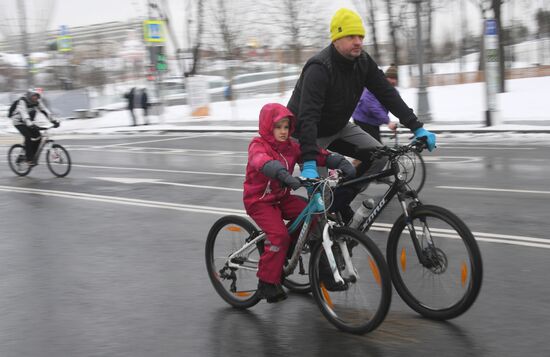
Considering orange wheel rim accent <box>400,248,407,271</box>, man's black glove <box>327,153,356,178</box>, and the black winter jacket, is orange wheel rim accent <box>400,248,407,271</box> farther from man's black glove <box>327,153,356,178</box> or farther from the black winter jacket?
the black winter jacket

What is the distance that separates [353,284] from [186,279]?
77.4 inches

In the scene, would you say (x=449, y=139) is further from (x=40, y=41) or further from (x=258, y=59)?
(x=258, y=59)

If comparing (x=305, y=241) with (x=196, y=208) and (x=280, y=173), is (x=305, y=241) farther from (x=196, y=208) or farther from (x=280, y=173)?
(x=196, y=208)

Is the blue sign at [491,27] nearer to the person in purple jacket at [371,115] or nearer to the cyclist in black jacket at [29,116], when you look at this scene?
the person in purple jacket at [371,115]

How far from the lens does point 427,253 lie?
4293mm

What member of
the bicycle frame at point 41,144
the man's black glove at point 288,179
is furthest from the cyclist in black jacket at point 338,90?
the bicycle frame at point 41,144

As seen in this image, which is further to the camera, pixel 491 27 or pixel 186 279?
pixel 491 27

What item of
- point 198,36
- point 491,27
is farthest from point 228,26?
point 491,27

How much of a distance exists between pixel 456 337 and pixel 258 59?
53776 millimetres

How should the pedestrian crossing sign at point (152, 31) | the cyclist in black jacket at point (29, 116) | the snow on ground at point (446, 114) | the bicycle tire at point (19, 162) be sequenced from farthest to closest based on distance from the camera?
the pedestrian crossing sign at point (152, 31), the snow on ground at point (446, 114), the bicycle tire at point (19, 162), the cyclist in black jacket at point (29, 116)

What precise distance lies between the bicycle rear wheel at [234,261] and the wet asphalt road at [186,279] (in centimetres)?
12

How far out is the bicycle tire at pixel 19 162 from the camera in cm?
1449

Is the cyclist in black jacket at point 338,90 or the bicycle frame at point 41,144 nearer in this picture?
the cyclist in black jacket at point 338,90

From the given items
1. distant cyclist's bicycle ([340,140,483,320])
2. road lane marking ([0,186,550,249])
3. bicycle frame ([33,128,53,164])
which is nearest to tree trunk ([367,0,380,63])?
bicycle frame ([33,128,53,164])
